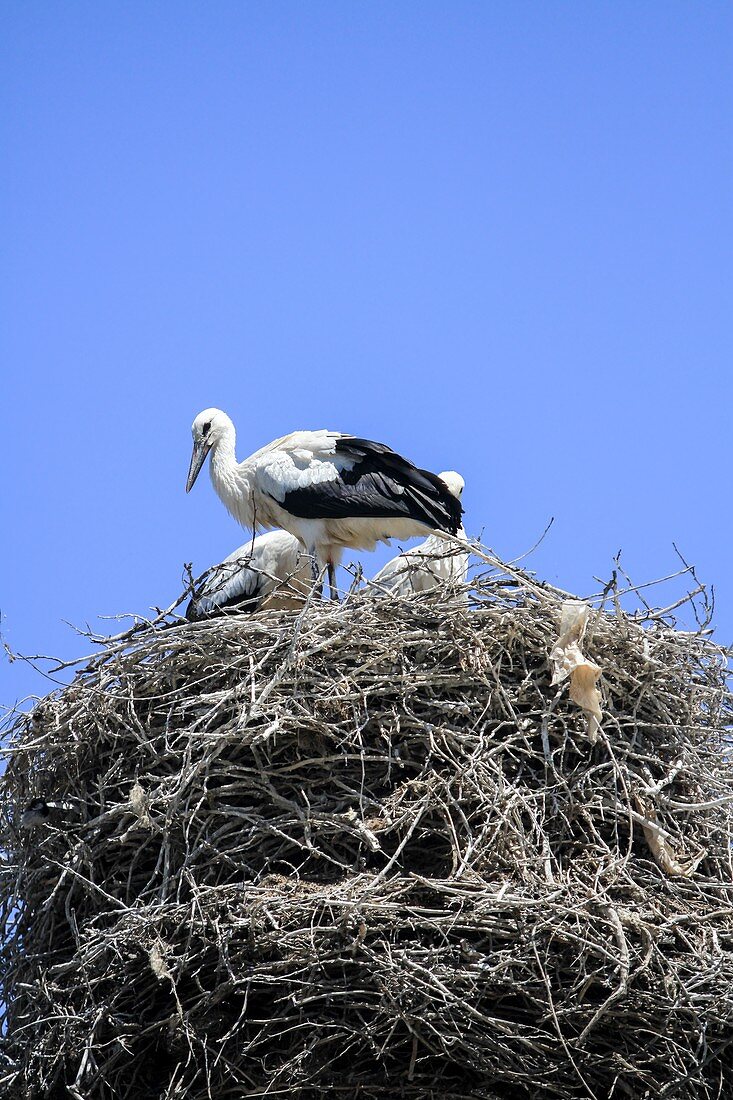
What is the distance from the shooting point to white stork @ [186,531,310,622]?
8.35 meters

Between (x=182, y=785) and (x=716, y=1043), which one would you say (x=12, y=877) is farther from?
(x=716, y=1043)

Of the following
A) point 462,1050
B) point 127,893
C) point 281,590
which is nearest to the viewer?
point 462,1050

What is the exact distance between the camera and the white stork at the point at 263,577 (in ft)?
27.4

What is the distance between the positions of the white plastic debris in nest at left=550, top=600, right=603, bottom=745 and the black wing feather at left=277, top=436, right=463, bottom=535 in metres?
2.04

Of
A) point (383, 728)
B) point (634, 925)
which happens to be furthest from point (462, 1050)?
point (383, 728)

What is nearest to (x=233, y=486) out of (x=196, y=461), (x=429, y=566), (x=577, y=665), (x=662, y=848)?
(x=196, y=461)

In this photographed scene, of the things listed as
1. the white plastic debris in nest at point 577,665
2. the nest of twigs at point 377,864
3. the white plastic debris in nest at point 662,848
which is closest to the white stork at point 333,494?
the nest of twigs at point 377,864

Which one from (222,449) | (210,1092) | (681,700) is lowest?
(210,1092)

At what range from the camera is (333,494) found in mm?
8477

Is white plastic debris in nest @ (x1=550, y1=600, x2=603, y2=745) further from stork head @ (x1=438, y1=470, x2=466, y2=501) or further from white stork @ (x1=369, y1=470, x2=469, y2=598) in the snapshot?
stork head @ (x1=438, y1=470, x2=466, y2=501)

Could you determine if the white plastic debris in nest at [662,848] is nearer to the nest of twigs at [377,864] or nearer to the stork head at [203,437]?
the nest of twigs at [377,864]

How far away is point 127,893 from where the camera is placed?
6.06 meters

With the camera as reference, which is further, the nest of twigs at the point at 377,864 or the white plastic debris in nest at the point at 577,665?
the white plastic debris in nest at the point at 577,665

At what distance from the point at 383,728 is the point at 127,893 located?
111 cm
